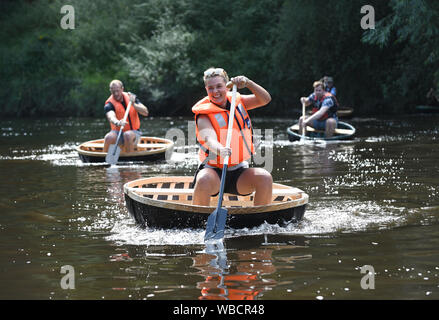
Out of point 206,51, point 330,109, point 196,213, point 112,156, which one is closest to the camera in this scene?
point 196,213

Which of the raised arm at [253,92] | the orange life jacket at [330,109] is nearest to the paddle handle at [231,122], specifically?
the raised arm at [253,92]

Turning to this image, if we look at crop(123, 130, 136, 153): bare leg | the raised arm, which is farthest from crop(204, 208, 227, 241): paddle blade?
crop(123, 130, 136, 153): bare leg

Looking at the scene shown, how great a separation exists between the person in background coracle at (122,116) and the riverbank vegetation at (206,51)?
7.69m

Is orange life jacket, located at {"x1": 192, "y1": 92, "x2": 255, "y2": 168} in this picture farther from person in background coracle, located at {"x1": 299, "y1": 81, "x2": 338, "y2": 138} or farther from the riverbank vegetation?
the riverbank vegetation

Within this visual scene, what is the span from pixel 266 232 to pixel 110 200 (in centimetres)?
239

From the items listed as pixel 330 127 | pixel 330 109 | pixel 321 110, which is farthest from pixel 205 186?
pixel 330 127

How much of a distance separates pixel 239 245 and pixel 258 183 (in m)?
0.66

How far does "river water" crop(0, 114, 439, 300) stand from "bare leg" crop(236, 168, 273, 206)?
0.89 ft

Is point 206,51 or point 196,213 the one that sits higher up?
point 206,51

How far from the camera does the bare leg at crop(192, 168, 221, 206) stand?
5.95 meters

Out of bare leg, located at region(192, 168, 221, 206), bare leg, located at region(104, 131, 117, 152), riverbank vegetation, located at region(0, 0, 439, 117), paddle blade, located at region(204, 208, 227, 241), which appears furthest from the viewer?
riverbank vegetation, located at region(0, 0, 439, 117)

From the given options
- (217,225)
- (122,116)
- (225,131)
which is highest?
(225,131)

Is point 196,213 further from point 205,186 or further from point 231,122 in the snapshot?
point 231,122

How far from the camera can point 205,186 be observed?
234 inches
